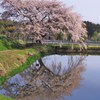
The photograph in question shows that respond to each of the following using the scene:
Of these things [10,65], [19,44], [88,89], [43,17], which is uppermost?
[43,17]

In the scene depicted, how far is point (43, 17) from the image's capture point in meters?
44.5

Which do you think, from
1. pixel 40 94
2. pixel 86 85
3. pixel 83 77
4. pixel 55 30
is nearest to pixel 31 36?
pixel 55 30

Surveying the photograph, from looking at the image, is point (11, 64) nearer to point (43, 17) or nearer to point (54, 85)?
point (54, 85)

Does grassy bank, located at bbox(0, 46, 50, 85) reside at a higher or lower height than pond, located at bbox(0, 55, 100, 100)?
higher

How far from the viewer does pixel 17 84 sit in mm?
21188

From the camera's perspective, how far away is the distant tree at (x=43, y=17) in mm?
42969

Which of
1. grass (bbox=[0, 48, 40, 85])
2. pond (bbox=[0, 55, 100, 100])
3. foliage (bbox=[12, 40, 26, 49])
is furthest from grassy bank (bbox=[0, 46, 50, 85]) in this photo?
foliage (bbox=[12, 40, 26, 49])

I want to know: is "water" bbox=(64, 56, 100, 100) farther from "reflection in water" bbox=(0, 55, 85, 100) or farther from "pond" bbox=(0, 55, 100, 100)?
"reflection in water" bbox=(0, 55, 85, 100)

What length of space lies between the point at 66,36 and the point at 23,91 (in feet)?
85.8

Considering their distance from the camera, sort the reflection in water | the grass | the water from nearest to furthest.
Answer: the water < the reflection in water < the grass

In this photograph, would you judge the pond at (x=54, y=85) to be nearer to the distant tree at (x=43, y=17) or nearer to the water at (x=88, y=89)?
the water at (x=88, y=89)

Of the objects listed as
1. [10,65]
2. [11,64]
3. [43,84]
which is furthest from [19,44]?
[43,84]

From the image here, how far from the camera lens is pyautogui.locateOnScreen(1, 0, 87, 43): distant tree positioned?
1692 inches

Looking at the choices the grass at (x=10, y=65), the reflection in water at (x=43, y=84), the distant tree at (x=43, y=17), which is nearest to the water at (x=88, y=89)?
the reflection in water at (x=43, y=84)
